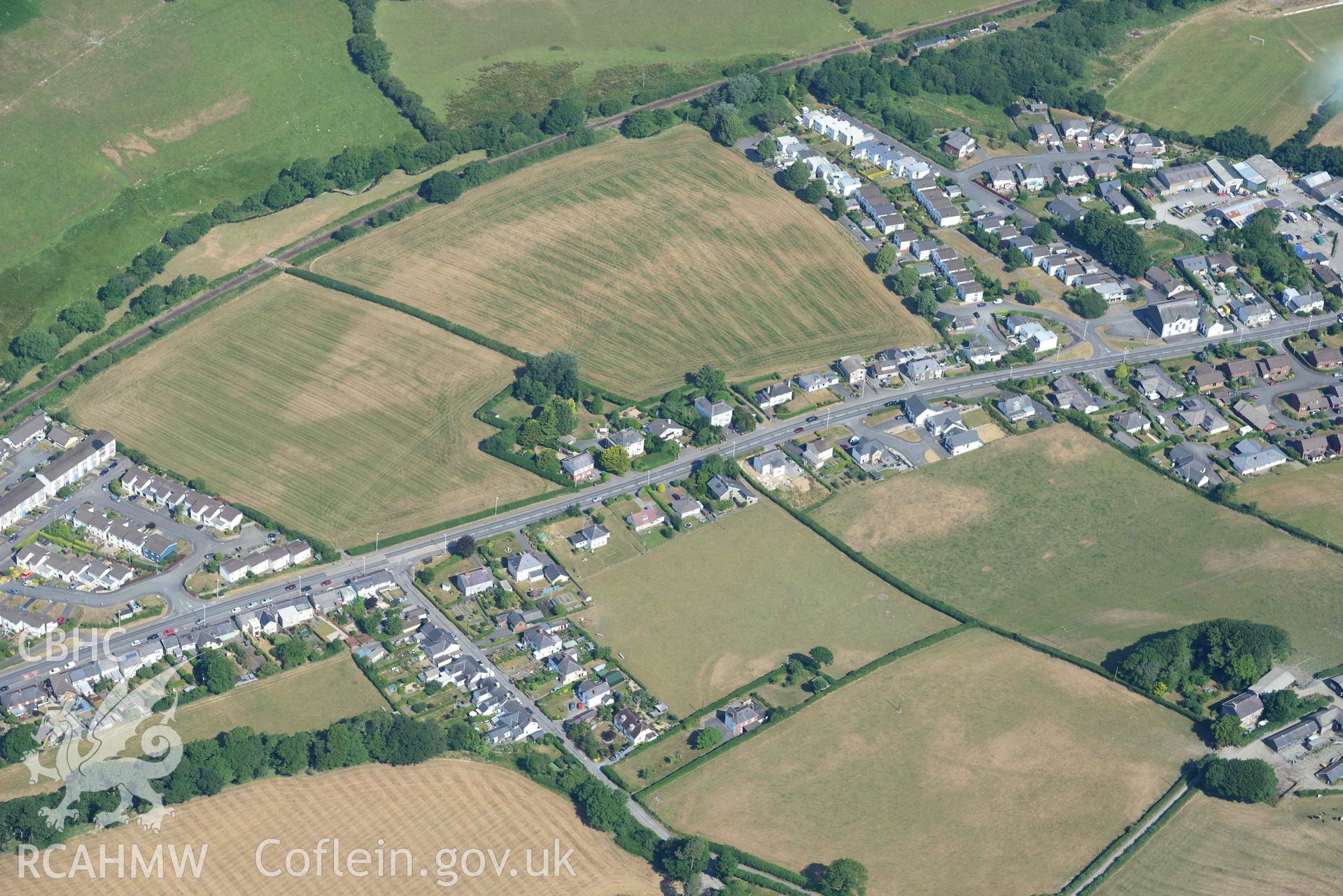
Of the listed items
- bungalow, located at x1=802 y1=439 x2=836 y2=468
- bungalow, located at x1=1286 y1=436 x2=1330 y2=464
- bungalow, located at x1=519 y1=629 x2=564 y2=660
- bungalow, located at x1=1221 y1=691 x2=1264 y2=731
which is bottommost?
bungalow, located at x1=1221 y1=691 x2=1264 y2=731

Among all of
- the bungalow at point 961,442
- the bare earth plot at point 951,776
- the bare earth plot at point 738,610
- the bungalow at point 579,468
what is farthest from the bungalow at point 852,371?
the bare earth plot at point 951,776

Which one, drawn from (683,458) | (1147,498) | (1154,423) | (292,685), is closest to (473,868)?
(292,685)

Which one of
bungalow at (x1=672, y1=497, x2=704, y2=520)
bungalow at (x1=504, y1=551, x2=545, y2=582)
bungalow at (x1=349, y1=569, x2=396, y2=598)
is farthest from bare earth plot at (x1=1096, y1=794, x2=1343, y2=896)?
bungalow at (x1=349, y1=569, x2=396, y2=598)

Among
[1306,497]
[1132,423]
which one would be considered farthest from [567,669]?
[1306,497]

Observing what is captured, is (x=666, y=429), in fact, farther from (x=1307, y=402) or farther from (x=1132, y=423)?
(x=1307, y=402)

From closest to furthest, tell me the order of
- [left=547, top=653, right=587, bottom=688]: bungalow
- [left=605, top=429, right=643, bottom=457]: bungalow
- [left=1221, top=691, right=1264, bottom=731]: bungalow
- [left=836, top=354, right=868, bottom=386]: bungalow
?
[left=1221, top=691, right=1264, bottom=731]: bungalow → [left=547, top=653, right=587, bottom=688]: bungalow → [left=605, top=429, right=643, bottom=457]: bungalow → [left=836, top=354, right=868, bottom=386]: bungalow

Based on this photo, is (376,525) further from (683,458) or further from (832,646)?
(832,646)

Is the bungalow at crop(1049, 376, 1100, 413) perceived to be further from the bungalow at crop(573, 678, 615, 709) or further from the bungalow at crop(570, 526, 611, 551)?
the bungalow at crop(573, 678, 615, 709)
